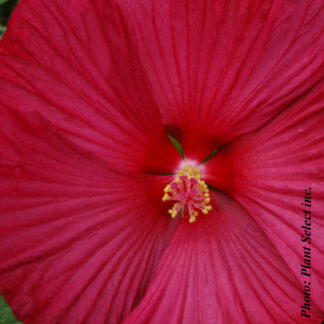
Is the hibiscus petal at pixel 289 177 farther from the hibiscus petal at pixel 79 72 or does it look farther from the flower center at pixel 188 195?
the hibiscus petal at pixel 79 72

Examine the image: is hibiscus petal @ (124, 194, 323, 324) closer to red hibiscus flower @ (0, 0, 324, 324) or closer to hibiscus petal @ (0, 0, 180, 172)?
red hibiscus flower @ (0, 0, 324, 324)

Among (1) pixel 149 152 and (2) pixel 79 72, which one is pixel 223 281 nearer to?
(1) pixel 149 152

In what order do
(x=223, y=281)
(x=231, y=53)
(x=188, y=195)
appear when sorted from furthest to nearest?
(x=188, y=195)
(x=223, y=281)
(x=231, y=53)

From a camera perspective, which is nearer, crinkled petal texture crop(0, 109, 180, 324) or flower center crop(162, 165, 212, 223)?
crinkled petal texture crop(0, 109, 180, 324)

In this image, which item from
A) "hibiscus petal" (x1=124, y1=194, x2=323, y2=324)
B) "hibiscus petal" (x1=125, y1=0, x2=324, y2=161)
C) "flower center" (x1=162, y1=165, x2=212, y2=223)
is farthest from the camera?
"flower center" (x1=162, y1=165, x2=212, y2=223)

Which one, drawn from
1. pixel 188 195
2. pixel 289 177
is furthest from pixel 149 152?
pixel 289 177

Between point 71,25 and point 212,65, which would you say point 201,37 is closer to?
point 212,65

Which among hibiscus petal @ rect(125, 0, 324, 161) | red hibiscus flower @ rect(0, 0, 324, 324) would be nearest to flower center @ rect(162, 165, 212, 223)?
red hibiscus flower @ rect(0, 0, 324, 324)
